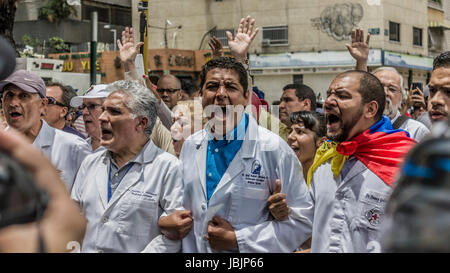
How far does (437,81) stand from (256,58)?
96.2 feet

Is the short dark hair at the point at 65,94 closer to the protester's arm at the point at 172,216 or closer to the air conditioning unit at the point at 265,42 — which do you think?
the protester's arm at the point at 172,216

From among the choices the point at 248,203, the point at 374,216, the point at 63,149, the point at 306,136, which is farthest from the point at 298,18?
the point at 374,216

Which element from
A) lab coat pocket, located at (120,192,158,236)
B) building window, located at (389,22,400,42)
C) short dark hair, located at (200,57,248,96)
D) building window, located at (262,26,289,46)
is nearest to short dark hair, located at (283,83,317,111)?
short dark hair, located at (200,57,248,96)

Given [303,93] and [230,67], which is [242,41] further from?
[303,93]

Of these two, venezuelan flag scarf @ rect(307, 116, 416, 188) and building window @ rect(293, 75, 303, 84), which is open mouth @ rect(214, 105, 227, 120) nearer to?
venezuelan flag scarf @ rect(307, 116, 416, 188)

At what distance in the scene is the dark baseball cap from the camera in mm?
4617

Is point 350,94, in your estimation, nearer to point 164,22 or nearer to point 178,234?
point 178,234

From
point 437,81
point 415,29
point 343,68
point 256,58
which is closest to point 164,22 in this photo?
point 256,58

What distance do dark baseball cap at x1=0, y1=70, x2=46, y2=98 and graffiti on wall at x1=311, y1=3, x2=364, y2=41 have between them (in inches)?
1088

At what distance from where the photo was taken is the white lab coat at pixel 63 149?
4.55 meters

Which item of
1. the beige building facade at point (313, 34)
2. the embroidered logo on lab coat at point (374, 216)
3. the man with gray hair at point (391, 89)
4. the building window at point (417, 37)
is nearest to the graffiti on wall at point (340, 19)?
the beige building facade at point (313, 34)

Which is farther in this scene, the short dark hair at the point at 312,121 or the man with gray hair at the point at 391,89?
the short dark hair at the point at 312,121

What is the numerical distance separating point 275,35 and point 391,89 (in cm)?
2766

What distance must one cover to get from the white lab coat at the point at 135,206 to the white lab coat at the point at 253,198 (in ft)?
0.41
